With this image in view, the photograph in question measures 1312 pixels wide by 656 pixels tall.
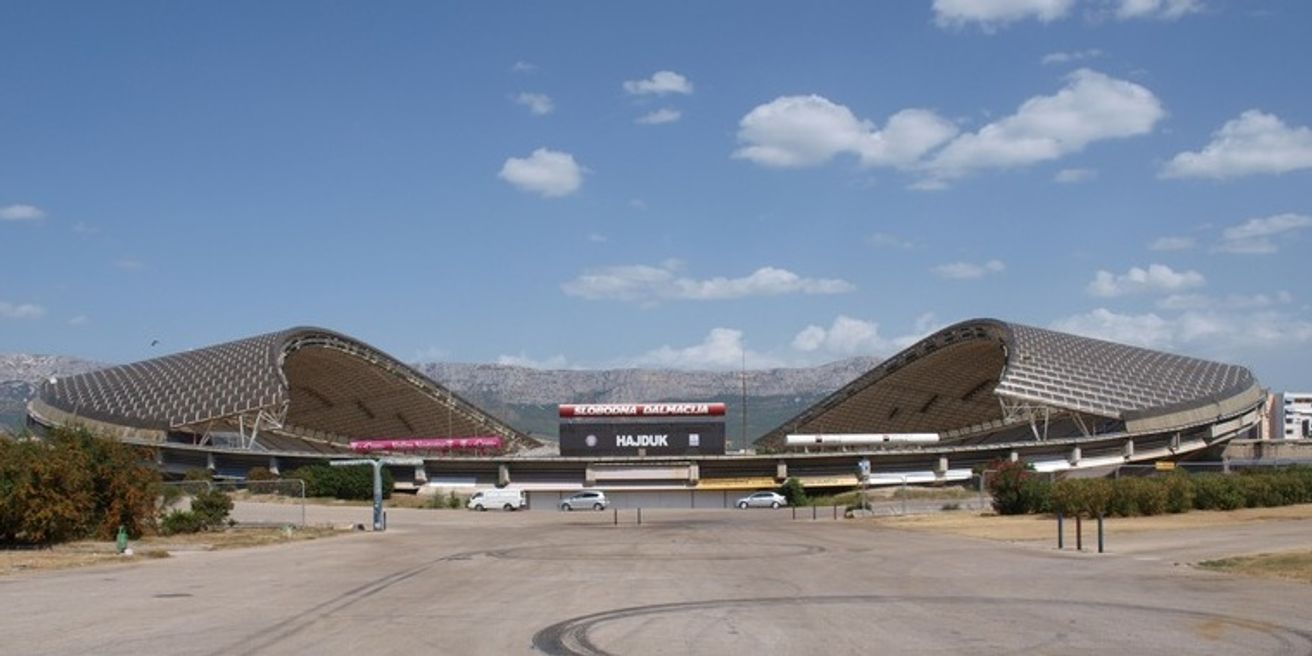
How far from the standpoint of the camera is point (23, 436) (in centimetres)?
4747

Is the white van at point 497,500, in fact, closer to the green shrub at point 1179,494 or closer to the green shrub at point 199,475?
the green shrub at point 199,475

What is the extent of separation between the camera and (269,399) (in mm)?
113875

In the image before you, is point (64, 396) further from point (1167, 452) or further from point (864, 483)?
point (1167, 452)

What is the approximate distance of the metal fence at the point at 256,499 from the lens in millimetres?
62188

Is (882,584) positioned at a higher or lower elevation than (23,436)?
lower

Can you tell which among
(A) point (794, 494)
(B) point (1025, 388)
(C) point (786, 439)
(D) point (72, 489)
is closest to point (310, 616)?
(D) point (72, 489)

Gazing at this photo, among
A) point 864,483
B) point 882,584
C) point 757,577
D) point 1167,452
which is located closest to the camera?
point 882,584

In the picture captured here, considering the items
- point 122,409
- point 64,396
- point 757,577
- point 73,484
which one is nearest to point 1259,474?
point 757,577

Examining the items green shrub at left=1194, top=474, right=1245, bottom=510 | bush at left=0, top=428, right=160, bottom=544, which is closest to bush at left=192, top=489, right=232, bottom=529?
bush at left=0, top=428, right=160, bottom=544

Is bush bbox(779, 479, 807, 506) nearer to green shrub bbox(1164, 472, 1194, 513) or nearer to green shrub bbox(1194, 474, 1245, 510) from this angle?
green shrub bbox(1194, 474, 1245, 510)

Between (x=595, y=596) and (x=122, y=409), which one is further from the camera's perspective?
(x=122, y=409)

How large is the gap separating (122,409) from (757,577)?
10261 cm

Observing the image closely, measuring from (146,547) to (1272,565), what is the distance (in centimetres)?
3385

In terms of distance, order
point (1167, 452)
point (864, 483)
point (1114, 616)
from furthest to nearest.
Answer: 1. point (1167, 452)
2. point (864, 483)
3. point (1114, 616)
